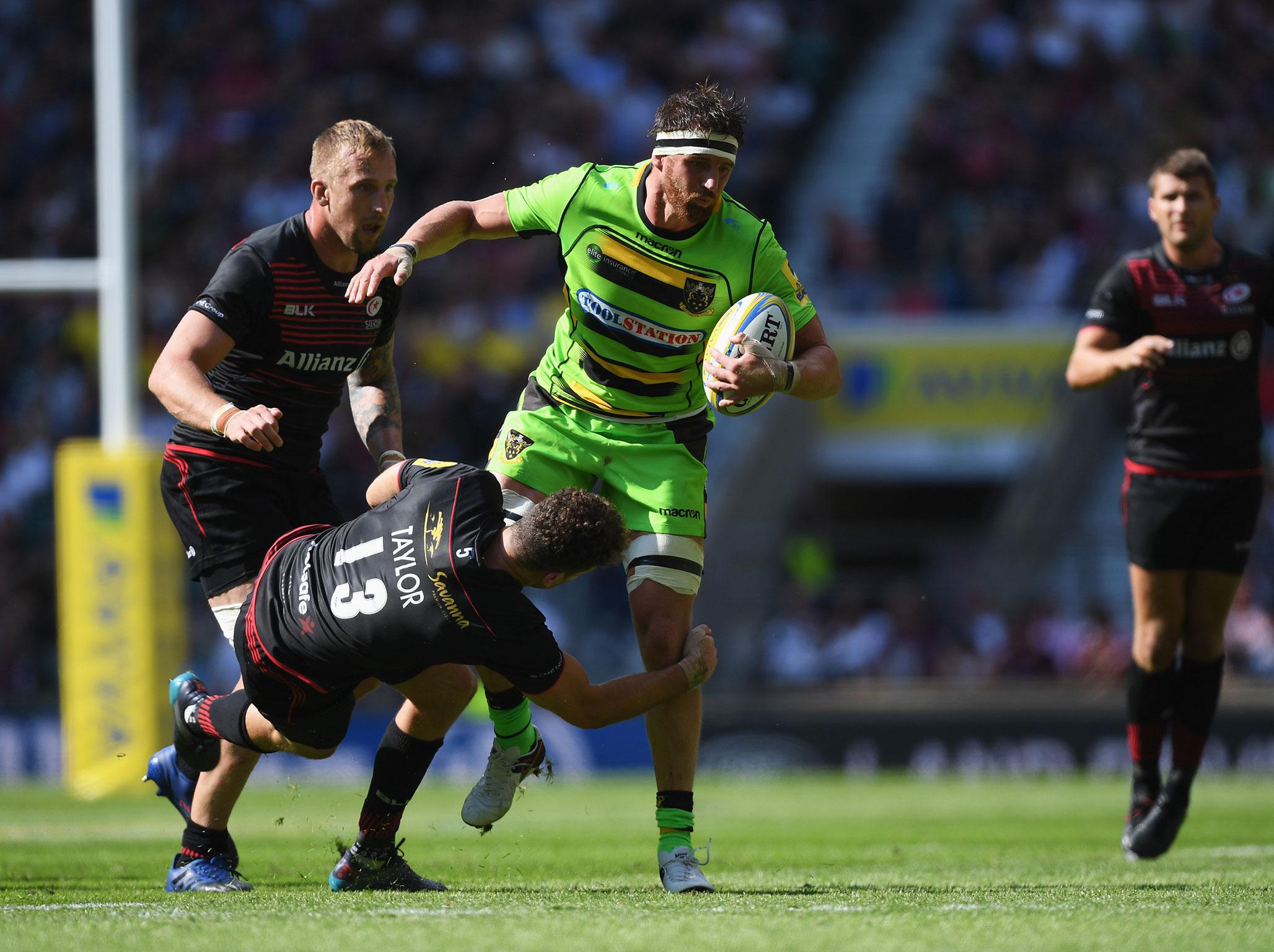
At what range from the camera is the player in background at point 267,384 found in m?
5.46

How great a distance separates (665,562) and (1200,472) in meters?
2.62

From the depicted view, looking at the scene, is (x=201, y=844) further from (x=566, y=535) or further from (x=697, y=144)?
(x=697, y=144)

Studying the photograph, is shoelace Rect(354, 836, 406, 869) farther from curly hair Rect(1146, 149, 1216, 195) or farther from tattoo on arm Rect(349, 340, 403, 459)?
curly hair Rect(1146, 149, 1216, 195)

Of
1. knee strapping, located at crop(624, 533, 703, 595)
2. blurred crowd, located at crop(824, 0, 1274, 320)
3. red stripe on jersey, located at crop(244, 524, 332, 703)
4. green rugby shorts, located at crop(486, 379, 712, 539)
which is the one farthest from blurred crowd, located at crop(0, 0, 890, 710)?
red stripe on jersey, located at crop(244, 524, 332, 703)

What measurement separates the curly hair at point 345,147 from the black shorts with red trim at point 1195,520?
353 cm

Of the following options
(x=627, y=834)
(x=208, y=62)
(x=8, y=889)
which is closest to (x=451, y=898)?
(x=8, y=889)

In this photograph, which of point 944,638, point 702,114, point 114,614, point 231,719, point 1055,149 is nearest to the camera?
point 231,719

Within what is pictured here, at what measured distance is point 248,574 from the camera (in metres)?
5.64

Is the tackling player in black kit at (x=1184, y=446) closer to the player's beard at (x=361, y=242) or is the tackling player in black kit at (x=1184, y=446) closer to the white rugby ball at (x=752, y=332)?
the white rugby ball at (x=752, y=332)

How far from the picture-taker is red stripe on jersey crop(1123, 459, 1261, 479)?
6820mm

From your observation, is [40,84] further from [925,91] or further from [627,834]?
[627,834]

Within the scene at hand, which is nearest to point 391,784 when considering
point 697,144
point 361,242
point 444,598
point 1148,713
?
point 444,598

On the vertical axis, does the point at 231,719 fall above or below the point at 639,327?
below

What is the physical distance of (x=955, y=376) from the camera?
17141 millimetres
